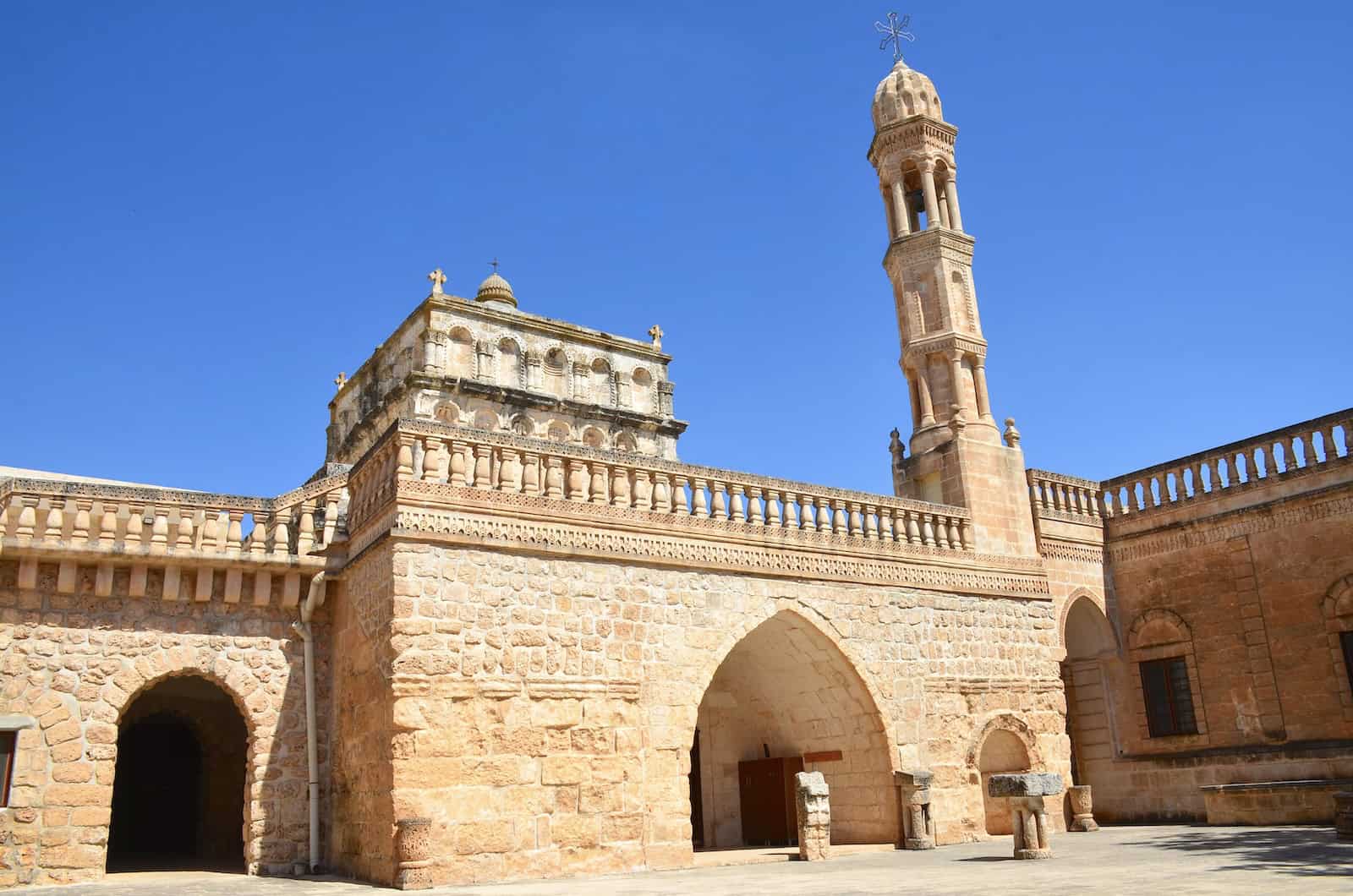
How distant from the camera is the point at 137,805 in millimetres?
15844

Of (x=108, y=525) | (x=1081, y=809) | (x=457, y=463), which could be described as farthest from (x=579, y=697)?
(x=1081, y=809)

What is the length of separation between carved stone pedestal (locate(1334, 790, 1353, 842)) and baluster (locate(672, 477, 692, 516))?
693 centimetres

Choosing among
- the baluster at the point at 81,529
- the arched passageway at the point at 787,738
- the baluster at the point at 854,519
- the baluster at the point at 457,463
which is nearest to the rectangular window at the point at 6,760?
the baluster at the point at 81,529

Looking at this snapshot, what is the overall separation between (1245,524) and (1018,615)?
155 inches

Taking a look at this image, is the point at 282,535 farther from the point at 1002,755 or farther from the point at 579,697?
the point at 1002,755

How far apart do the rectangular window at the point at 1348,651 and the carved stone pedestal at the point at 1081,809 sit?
12.5 feet

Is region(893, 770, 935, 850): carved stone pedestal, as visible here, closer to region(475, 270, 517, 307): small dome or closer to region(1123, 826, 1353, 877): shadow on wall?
region(1123, 826, 1353, 877): shadow on wall

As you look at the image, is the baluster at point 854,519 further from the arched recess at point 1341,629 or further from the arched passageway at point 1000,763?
the arched recess at point 1341,629

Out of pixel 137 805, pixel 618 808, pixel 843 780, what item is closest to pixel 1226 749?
pixel 843 780

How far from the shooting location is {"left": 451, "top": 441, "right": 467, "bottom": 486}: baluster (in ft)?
33.2

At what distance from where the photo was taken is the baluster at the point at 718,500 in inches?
467

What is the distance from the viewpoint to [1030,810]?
10.2m

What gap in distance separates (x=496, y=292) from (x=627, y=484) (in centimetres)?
1834

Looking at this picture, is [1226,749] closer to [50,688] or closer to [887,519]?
[887,519]
